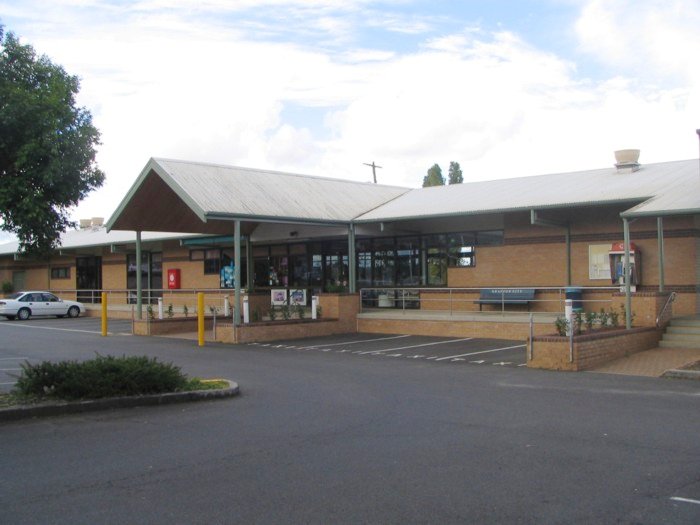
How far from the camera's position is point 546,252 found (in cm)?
2353

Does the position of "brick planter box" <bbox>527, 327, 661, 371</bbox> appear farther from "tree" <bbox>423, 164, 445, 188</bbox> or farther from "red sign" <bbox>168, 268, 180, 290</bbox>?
"tree" <bbox>423, 164, 445, 188</bbox>

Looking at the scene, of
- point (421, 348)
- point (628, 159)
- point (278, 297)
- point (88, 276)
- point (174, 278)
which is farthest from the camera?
point (88, 276)

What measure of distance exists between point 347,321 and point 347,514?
18.5 m

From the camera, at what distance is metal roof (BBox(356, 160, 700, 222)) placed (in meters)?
17.7

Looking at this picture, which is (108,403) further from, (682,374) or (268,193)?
(268,193)

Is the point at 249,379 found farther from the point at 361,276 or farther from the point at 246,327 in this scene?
the point at 361,276

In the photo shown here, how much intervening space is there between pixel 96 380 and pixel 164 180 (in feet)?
39.7

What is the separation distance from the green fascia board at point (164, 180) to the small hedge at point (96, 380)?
974 centimetres

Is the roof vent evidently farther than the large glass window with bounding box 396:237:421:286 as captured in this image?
No

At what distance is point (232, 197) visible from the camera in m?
22.5

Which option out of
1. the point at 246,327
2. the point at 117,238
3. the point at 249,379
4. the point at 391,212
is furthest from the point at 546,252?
the point at 117,238

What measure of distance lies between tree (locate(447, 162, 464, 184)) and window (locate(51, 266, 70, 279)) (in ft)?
89.9

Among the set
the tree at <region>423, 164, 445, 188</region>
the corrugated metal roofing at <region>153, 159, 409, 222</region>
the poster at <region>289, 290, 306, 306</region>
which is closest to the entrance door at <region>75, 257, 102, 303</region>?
the poster at <region>289, 290, 306, 306</region>

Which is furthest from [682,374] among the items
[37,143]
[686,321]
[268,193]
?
[268,193]
